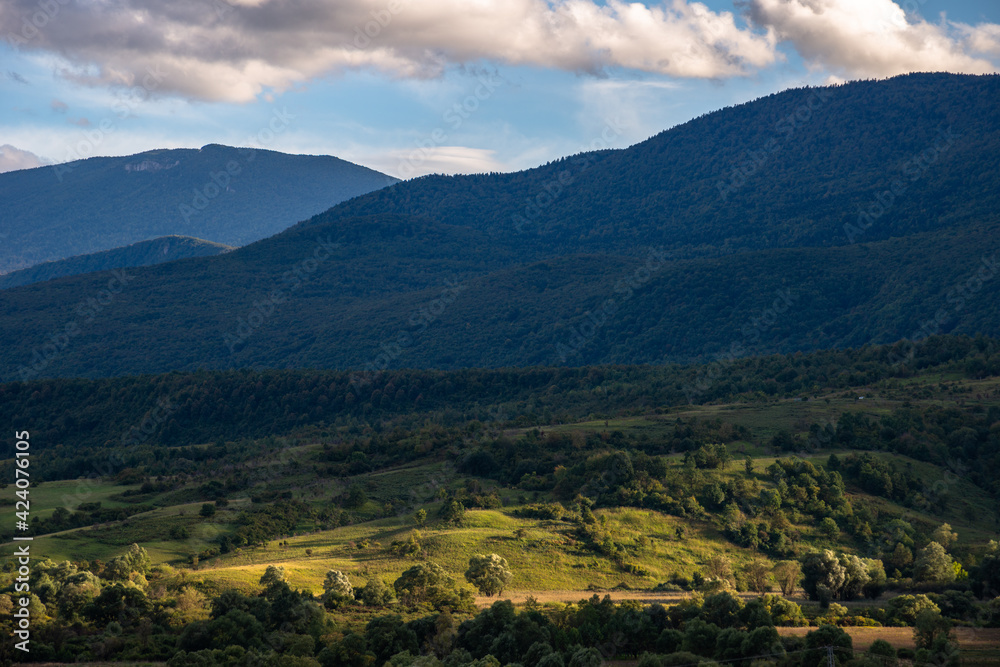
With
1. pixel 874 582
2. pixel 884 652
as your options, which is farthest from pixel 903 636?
pixel 874 582

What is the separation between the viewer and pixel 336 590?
36.3 meters

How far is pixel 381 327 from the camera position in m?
175

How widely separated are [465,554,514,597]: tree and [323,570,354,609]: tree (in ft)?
18.8

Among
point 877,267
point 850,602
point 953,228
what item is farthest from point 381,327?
point 850,602

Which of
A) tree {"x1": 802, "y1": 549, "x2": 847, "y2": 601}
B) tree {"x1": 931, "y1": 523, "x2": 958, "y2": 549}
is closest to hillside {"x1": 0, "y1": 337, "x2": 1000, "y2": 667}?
tree {"x1": 802, "y1": 549, "x2": 847, "y2": 601}

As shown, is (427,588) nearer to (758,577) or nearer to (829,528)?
(758,577)

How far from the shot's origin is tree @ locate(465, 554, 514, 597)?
4006 centimetres

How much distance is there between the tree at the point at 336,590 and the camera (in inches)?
1411

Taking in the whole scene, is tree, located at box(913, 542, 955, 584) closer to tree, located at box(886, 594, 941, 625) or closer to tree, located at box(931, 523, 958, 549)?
tree, located at box(931, 523, 958, 549)

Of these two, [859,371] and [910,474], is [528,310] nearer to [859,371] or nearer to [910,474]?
[859,371]

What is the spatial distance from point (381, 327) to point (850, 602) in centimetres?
14192

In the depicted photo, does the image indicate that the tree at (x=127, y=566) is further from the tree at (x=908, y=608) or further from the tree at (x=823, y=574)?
the tree at (x=908, y=608)

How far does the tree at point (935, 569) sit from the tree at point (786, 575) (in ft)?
18.0

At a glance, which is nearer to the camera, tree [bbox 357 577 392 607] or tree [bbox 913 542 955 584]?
tree [bbox 357 577 392 607]
